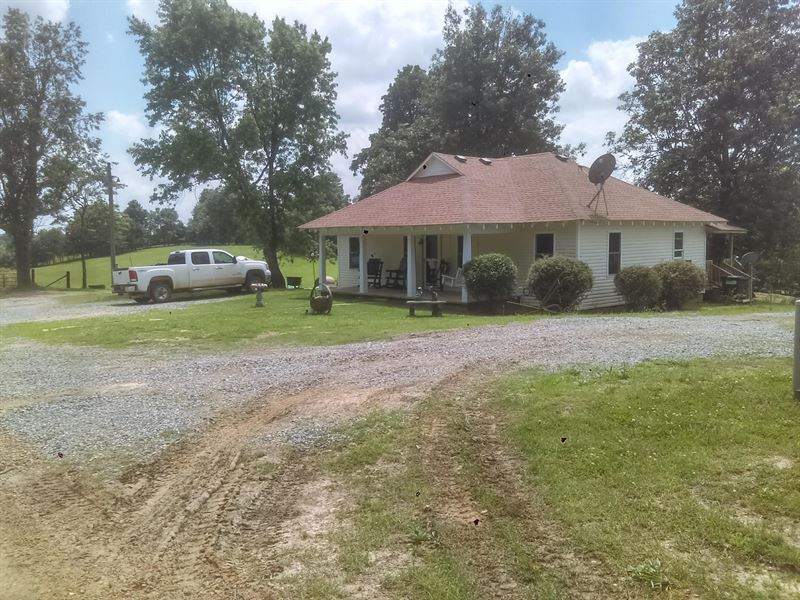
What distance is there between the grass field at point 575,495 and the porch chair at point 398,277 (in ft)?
52.0

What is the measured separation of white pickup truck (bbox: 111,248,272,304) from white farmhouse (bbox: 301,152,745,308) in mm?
3276

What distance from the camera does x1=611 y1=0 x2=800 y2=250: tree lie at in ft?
93.4

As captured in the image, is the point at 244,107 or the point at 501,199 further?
the point at 244,107

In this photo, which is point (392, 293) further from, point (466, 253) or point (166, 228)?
point (166, 228)

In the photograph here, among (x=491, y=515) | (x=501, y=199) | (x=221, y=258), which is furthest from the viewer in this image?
(x=221, y=258)

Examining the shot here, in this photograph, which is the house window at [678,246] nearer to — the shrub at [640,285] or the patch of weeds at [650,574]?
the shrub at [640,285]

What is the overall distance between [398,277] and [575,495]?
1832cm

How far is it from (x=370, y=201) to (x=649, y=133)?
58.1ft

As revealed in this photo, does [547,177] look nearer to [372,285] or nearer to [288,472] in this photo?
[372,285]

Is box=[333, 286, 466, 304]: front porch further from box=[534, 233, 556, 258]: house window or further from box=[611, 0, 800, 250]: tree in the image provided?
box=[611, 0, 800, 250]: tree

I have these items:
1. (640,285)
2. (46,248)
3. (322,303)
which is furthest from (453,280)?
(46,248)

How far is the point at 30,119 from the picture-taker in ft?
108

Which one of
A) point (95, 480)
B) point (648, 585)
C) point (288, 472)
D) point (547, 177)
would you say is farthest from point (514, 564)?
point (547, 177)

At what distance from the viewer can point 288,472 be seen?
17.1ft
